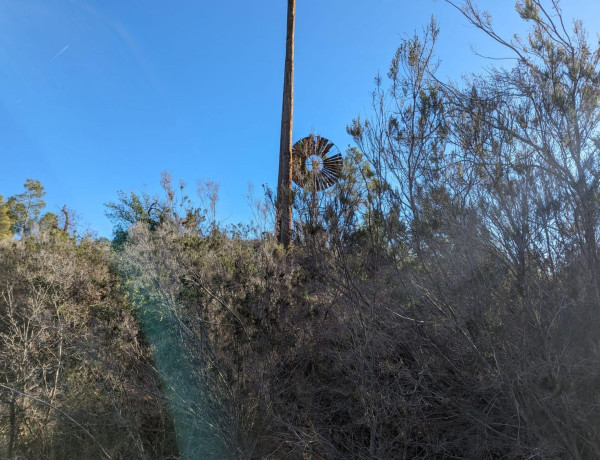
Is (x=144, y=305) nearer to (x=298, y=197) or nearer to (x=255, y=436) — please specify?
(x=255, y=436)

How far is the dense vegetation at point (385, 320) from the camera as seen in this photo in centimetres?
372

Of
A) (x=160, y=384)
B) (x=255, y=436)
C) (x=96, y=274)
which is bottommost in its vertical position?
(x=255, y=436)

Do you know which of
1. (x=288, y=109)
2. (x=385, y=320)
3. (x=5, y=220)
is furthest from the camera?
(x=5, y=220)

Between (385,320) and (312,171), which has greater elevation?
(312,171)

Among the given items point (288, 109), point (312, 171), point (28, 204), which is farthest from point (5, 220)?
point (312, 171)

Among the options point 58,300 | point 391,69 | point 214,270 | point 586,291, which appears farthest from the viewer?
point 58,300

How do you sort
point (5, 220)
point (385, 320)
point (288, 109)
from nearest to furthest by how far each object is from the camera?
1. point (385, 320)
2. point (288, 109)
3. point (5, 220)

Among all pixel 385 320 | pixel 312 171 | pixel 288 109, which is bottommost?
pixel 385 320

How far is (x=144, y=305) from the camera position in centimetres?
641

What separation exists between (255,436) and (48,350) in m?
3.66

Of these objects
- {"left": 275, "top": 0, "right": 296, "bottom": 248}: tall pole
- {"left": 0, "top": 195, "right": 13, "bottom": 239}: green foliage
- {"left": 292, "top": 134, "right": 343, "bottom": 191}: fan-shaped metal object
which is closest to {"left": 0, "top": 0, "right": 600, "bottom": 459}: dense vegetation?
{"left": 292, "top": 134, "right": 343, "bottom": 191}: fan-shaped metal object

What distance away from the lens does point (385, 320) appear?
4.52 metres

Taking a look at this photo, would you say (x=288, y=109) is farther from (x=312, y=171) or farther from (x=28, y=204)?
(x=28, y=204)

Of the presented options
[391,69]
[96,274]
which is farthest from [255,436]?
[391,69]
